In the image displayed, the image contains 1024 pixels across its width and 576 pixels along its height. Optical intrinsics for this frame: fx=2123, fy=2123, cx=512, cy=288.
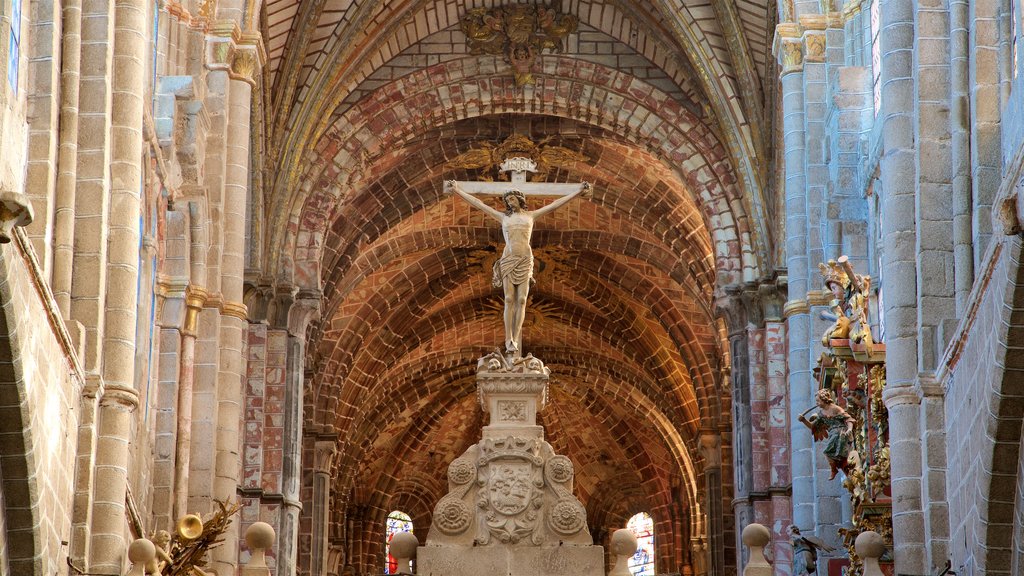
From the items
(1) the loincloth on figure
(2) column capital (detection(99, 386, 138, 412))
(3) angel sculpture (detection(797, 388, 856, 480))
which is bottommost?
(2) column capital (detection(99, 386, 138, 412))

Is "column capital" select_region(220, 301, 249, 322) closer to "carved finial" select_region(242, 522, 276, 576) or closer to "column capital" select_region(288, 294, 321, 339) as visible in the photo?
"column capital" select_region(288, 294, 321, 339)

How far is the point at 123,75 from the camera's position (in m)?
20.4

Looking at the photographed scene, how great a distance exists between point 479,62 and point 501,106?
2.75 feet

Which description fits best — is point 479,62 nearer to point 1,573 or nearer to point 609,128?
point 609,128

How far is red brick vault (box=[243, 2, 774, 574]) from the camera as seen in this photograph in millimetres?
34188

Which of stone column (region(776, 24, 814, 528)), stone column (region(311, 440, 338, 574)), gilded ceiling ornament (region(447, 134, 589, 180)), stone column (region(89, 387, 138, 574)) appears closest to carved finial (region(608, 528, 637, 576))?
stone column (region(89, 387, 138, 574))

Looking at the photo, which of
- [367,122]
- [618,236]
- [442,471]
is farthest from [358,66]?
[442,471]

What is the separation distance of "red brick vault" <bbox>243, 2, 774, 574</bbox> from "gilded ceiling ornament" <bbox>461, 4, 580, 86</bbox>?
9.5 inches

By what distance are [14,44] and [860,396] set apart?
986 cm

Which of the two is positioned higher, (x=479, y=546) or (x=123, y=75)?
(x=123, y=75)

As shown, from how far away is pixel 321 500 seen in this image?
40250 mm

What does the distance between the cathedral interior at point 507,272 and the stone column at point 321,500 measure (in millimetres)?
81

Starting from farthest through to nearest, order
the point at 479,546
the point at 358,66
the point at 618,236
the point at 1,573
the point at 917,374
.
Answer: the point at 618,236 < the point at 358,66 < the point at 479,546 < the point at 917,374 < the point at 1,573

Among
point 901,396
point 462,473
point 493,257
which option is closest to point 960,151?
point 901,396
